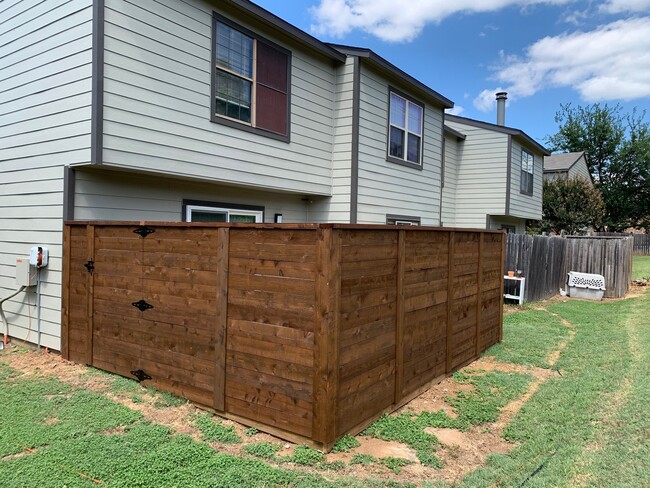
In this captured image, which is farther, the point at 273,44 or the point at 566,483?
the point at 273,44

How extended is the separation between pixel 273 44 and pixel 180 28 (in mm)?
1938

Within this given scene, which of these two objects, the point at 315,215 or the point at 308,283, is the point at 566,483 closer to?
the point at 308,283

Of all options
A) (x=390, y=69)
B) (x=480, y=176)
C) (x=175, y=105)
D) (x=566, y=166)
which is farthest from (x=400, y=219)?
(x=566, y=166)

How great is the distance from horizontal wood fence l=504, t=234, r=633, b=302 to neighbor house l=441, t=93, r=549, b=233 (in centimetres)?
295

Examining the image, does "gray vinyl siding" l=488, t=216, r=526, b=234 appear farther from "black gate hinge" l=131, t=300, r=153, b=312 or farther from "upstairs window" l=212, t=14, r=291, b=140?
"black gate hinge" l=131, t=300, r=153, b=312

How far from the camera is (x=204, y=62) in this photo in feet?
22.0

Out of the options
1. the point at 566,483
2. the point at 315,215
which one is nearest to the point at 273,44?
the point at 315,215

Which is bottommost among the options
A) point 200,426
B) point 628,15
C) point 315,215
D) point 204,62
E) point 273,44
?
point 200,426

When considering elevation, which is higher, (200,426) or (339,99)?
(339,99)

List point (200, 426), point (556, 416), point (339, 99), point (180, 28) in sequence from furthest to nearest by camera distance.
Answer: point (339, 99), point (180, 28), point (556, 416), point (200, 426)

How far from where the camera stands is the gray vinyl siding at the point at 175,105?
557 centimetres

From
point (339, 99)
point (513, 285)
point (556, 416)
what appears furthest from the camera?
point (513, 285)

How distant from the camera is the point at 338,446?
3549 mm

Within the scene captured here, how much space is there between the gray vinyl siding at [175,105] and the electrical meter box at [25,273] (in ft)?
6.61
